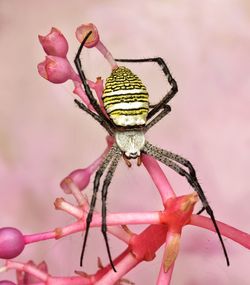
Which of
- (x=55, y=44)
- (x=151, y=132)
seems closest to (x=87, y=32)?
(x=55, y=44)

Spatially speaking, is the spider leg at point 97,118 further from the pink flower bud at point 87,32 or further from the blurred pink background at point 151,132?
the blurred pink background at point 151,132

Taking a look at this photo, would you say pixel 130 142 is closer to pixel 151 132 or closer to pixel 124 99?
pixel 124 99

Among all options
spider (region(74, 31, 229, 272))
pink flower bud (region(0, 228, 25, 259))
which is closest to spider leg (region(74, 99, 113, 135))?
spider (region(74, 31, 229, 272))

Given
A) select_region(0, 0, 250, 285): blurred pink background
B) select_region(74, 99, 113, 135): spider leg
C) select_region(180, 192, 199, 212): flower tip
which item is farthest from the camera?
select_region(0, 0, 250, 285): blurred pink background

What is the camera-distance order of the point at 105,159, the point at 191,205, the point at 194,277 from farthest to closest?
the point at 194,277 → the point at 105,159 → the point at 191,205

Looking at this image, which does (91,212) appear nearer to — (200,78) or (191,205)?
(191,205)

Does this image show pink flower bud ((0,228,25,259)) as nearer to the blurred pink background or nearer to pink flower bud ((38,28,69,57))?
pink flower bud ((38,28,69,57))

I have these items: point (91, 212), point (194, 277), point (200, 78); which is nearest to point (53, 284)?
point (91, 212)
